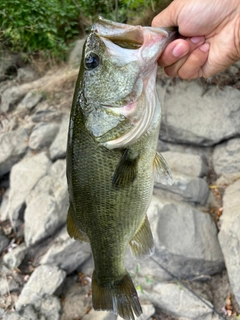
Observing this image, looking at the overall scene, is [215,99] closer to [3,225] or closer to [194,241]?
[194,241]

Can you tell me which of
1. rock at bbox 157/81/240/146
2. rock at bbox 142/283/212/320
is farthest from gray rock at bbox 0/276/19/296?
rock at bbox 157/81/240/146

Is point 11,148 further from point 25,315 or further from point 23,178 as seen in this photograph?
point 25,315

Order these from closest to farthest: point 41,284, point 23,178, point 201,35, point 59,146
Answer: point 201,35 < point 41,284 < point 23,178 < point 59,146

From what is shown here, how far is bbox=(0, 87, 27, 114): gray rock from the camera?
550 cm

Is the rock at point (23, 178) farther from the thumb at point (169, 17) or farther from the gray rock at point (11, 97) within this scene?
the thumb at point (169, 17)

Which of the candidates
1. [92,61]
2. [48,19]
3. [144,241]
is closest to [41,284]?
[144,241]

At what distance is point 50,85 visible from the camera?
5.31 metres

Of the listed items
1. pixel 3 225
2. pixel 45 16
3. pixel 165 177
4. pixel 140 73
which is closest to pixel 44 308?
pixel 3 225

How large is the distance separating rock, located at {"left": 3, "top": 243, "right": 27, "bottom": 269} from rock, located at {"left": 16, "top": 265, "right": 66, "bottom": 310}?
0.28 metres

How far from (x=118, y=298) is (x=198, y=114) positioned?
260 cm

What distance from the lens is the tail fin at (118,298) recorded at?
2.16 m

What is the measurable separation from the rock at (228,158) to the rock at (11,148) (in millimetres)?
2698

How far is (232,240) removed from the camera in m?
3.23

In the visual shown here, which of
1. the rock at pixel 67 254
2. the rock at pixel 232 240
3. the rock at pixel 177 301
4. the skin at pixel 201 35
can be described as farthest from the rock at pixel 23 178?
the skin at pixel 201 35
